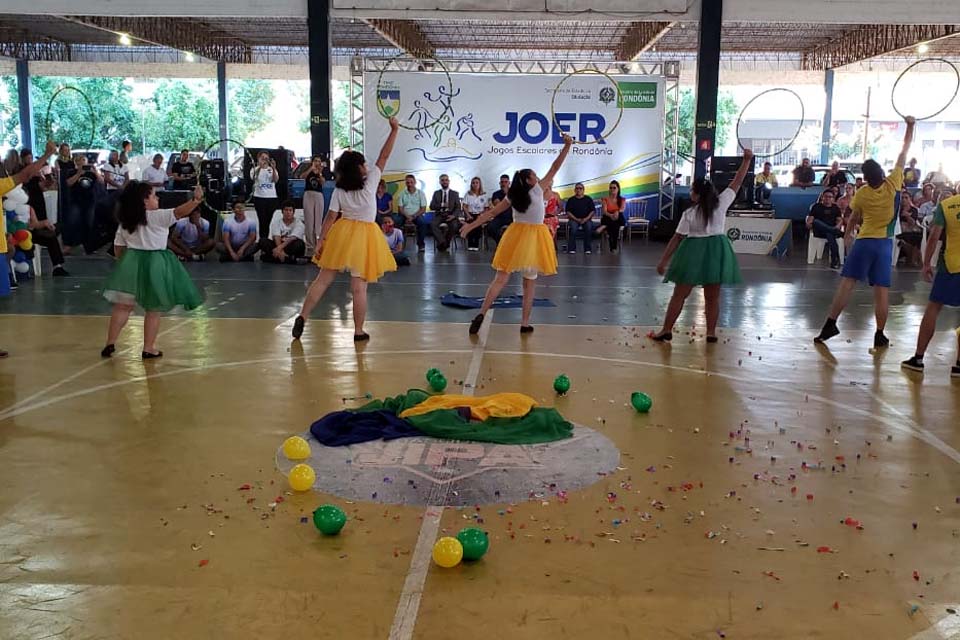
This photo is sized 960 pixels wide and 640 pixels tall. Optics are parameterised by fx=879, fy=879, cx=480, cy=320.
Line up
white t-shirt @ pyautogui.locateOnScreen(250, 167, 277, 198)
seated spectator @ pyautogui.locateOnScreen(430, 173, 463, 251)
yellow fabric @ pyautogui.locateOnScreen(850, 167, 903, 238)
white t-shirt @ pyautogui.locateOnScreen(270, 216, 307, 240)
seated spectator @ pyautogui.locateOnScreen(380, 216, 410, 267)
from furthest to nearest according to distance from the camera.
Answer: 1. seated spectator @ pyautogui.locateOnScreen(430, 173, 463, 251)
2. white t-shirt @ pyautogui.locateOnScreen(250, 167, 277, 198)
3. white t-shirt @ pyautogui.locateOnScreen(270, 216, 307, 240)
4. seated spectator @ pyautogui.locateOnScreen(380, 216, 410, 267)
5. yellow fabric @ pyautogui.locateOnScreen(850, 167, 903, 238)

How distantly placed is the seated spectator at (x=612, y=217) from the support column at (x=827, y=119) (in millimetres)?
16897

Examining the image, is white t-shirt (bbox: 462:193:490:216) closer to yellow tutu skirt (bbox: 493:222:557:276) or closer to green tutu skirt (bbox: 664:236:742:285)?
yellow tutu skirt (bbox: 493:222:557:276)

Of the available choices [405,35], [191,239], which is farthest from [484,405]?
[405,35]

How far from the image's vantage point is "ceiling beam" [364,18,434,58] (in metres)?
23.0

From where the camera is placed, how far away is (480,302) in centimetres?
1025

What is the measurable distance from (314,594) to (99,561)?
0.95m

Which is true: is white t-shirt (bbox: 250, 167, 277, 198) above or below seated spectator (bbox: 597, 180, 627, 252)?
above

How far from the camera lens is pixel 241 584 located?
3.35 metres

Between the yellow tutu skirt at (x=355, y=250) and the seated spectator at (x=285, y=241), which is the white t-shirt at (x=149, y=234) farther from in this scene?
the seated spectator at (x=285, y=241)

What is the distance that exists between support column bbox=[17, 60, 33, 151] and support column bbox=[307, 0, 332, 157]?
16.7 metres

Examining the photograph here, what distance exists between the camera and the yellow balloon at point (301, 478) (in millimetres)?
4273

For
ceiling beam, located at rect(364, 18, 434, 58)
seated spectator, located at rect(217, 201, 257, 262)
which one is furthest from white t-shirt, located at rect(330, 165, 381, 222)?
ceiling beam, located at rect(364, 18, 434, 58)

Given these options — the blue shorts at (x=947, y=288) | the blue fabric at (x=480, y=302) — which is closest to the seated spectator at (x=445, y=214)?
the blue fabric at (x=480, y=302)

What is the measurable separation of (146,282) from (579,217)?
11163 mm
